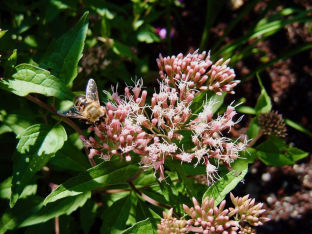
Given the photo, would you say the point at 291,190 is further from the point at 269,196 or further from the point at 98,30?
the point at 98,30

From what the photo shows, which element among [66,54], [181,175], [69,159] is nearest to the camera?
[181,175]

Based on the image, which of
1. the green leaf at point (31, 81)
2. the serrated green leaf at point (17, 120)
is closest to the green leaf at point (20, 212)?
the serrated green leaf at point (17, 120)

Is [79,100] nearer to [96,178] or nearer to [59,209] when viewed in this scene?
[96,178]

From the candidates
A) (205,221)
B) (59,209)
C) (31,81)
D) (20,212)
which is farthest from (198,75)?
(20,212)

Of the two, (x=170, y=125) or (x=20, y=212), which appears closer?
(x=170, y=125)

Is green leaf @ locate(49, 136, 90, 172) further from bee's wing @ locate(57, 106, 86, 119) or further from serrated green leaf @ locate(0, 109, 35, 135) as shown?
bee's wing @ locate(57, 106, 86, 119)

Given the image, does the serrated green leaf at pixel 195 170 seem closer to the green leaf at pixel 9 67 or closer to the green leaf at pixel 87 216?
the green leaf at pixel 87 216
